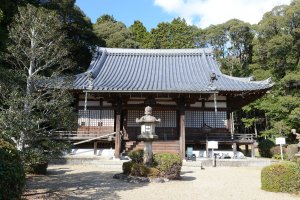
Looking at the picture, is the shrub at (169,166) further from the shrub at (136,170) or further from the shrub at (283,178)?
the shrub at (283,178)

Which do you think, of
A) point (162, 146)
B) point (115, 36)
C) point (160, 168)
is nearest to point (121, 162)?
point (162, 146)

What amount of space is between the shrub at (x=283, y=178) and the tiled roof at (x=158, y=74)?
7.99 meters

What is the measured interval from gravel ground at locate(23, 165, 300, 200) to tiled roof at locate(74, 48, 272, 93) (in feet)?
20.8

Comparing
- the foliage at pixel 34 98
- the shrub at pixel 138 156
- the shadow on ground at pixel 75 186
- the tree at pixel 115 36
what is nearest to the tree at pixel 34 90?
the foliage at pixel 34 98

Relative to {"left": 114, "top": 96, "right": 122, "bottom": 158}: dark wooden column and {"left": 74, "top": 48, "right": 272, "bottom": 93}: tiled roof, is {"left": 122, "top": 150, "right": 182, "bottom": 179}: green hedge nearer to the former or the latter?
{"left": 114, "top": 96, "right": 122, "bottom": 158}: dark wooden column

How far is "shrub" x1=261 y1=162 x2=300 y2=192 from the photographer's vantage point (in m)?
9.11

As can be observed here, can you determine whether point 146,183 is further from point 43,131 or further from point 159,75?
point 159,75

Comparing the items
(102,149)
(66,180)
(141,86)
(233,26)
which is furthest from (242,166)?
(233,26)

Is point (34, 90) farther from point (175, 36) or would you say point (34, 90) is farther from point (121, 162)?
point (175, 36)

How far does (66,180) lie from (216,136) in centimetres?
1055

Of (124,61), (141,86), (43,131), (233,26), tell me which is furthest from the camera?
(233,26)

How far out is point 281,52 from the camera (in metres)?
34.1

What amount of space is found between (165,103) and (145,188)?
33.6 feet

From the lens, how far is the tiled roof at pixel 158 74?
17797 millimetres
